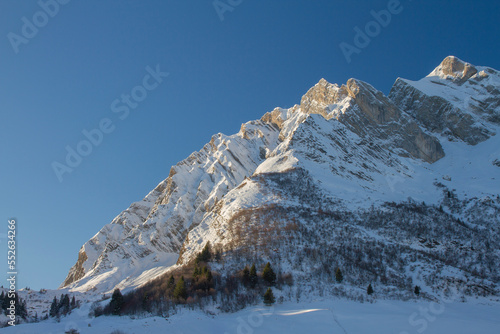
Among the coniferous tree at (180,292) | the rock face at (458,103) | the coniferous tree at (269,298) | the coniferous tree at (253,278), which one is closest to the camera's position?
the coniferous tree at (269,298)

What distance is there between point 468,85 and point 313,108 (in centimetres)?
7604

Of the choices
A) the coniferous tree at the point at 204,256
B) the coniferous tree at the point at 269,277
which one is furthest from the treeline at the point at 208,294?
the coniferous tree at the point at 204,256

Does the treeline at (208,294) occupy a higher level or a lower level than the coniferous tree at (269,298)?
higher

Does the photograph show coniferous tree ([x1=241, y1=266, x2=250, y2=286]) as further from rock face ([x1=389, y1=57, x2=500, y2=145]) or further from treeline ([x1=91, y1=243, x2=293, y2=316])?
rock face ([x1=389, y1=57, x2=500, y2=145])

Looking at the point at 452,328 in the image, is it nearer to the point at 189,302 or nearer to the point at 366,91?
the point at 189,302

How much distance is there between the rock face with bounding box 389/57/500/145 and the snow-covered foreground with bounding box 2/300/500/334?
133428 mm

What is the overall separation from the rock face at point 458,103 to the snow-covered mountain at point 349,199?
0.52 meters

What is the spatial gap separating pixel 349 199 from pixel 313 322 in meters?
57.5

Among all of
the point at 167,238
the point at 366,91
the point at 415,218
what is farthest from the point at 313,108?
the point at 415,218

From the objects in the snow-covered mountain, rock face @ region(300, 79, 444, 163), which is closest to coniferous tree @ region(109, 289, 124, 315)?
the snow-covered mountain

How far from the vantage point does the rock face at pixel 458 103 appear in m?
160

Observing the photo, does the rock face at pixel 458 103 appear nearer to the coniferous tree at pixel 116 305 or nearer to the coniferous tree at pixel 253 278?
the coniferous tree at pixel 253 278

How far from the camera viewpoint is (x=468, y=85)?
190 m

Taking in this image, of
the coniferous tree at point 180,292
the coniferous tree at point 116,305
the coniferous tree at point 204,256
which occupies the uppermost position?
the coniferous tree at point 204,256
